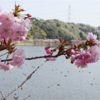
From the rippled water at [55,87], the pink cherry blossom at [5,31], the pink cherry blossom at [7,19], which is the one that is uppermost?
the pink cherry blossom at [7,19]

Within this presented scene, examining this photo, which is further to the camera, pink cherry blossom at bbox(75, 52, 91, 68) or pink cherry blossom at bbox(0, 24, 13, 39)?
pink cherry blossom at bbox(75, 52, 91, 68)

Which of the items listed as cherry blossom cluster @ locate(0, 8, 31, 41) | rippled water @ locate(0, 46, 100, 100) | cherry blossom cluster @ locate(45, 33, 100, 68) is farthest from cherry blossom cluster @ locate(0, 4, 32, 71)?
rippled water @ locate(0, 46, 100, 100)

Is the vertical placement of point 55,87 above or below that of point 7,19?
below

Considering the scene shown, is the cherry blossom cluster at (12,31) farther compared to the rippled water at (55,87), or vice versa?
the rippled water at (55,87)

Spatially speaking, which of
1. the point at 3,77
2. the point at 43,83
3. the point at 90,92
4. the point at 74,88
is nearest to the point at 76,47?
the point at 90,92

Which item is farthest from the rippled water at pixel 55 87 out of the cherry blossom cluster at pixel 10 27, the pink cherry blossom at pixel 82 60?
the cherry blossom cluster at pixel 10 27

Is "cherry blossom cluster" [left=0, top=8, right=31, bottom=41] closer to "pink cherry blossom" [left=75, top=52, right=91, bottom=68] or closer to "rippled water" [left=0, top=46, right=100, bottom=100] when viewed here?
"pink cherry blossom" [left=75, top=52, right=91, bottom=68]

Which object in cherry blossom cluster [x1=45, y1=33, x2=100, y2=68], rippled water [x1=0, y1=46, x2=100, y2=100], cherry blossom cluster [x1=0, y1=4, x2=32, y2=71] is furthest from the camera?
rippled water [x1=0, y1=46, x2=100, y2=100]

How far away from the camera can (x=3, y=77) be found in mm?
16422

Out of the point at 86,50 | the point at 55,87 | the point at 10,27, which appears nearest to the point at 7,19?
the point at 10,27

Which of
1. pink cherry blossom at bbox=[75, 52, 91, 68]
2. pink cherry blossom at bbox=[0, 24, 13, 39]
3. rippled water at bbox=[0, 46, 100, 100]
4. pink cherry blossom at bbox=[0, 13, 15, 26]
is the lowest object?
rippled water at bbox=[0, 46, 100, 100]

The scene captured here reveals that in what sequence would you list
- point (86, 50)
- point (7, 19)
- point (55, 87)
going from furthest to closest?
1. point (55, 87)
2. point (86, 50)
3. point (7, 19)

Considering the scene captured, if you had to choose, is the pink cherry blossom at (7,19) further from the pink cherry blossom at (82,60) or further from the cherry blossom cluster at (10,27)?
the pink cherry blossom at (82,60)

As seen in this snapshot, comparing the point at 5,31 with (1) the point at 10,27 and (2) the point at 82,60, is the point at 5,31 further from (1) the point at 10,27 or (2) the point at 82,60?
(2) the point at 82,60
